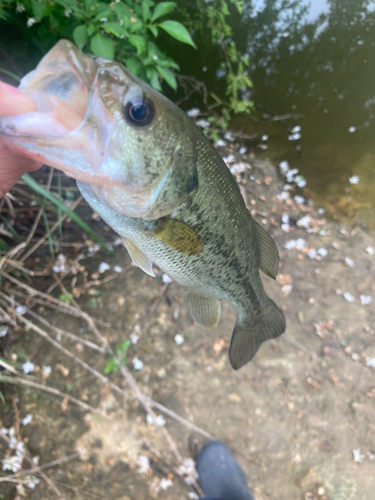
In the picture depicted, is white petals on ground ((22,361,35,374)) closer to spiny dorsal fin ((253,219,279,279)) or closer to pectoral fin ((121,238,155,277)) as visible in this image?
pectoral fin ((121,238,155,277))

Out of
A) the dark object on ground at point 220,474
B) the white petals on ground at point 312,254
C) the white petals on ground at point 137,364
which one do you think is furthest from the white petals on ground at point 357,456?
the white petals on ground at point 137,364

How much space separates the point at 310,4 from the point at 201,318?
5.67 metres

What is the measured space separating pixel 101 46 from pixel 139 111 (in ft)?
3.11

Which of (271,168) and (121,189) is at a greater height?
(121,189)

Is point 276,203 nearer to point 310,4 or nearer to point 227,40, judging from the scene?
point 227,40

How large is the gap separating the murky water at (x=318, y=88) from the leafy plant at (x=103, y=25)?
2500 millimetres

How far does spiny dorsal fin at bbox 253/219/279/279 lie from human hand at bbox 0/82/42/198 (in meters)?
1.19

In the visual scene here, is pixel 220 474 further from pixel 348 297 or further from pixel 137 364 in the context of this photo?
pixel 348 297

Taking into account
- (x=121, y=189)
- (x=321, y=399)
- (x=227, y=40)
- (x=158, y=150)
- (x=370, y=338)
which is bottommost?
(x=321, y=399)

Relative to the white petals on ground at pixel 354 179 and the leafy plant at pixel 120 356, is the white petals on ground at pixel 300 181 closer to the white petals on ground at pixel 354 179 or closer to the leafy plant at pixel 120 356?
the white petals on ground at pixel 354 179

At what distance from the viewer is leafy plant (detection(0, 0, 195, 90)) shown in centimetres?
153

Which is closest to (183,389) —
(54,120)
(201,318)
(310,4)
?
(201,318)

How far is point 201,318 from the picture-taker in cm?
181

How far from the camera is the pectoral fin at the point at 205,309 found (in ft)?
5.83
